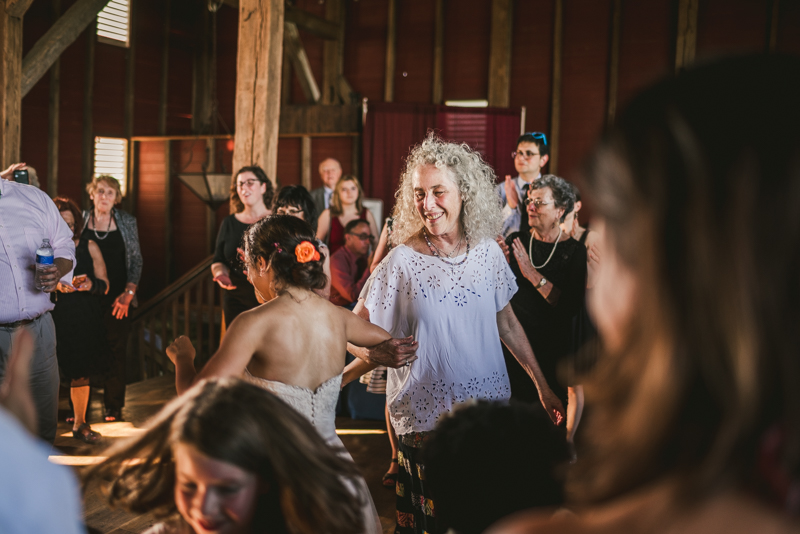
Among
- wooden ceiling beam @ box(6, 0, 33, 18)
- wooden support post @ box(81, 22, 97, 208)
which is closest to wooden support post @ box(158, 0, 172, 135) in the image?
wooden support post @ box(81, 22, 97, 208)

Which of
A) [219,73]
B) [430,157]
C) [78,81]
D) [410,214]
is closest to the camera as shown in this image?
[430,157]

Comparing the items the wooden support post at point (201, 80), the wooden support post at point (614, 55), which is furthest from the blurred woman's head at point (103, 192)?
the wooden support post at point (201, 80)

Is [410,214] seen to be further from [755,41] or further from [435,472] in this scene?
[755,41]

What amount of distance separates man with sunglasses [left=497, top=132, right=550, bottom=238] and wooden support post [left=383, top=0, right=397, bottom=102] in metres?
5.01

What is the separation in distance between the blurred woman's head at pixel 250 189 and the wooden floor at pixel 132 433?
1.57 meters

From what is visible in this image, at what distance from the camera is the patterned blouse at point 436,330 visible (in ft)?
6.28

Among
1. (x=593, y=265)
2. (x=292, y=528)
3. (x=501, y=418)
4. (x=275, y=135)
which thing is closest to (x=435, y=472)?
(x=501, y=418)

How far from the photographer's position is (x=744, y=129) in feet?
1.31

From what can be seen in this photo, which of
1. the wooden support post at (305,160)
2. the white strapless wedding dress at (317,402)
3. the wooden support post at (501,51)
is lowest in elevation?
the white strapless wedding dress at (317,402)

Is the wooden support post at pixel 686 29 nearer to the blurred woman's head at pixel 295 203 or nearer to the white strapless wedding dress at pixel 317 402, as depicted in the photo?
the blurred woman's head at pixel 295 203

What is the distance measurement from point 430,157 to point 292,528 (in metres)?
1.32

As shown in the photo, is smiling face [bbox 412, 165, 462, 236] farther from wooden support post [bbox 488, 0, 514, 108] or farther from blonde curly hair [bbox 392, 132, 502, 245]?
wooden support post [bbox 488, 0, 514, 108]

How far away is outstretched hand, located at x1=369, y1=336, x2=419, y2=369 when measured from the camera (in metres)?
1.85

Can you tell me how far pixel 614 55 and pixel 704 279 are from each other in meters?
8.18
